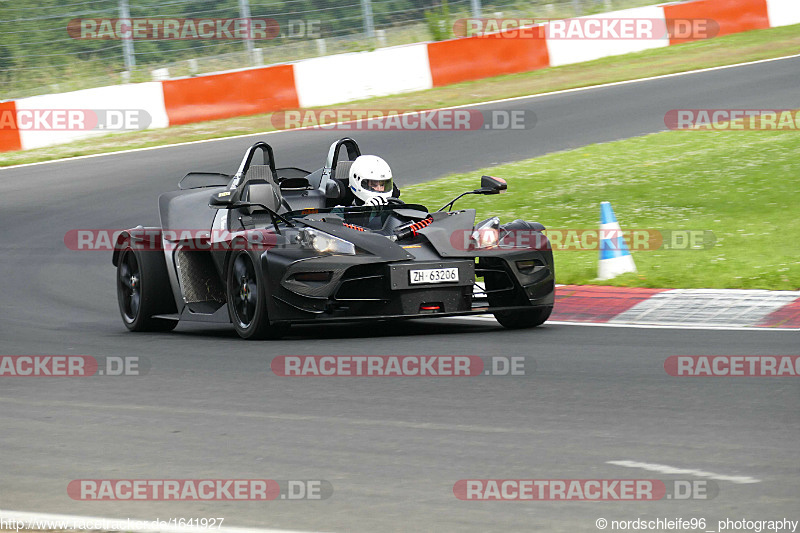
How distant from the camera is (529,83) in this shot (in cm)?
2375

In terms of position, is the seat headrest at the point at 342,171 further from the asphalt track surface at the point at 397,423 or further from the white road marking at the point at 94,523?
the white road marking at the point at 94,523

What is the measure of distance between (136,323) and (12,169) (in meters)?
10.2

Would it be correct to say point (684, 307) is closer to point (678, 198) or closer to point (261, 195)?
point (261, 195)

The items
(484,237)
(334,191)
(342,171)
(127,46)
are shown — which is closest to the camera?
(484,237)

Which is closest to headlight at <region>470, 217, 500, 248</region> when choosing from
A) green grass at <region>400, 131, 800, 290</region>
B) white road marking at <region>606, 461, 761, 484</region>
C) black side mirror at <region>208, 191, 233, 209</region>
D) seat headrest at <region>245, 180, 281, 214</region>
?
seat headrest at <region>245, 180, 281, 214</region>

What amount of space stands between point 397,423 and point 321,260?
2.77 metres

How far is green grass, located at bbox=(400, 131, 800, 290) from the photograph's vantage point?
11.2 m

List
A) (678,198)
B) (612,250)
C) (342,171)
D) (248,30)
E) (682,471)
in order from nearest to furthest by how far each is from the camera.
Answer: (682,471) → (342,171) → (612,250) → (678,198) → (248,30)

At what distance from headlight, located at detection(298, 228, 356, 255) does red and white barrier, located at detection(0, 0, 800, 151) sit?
1326 cm

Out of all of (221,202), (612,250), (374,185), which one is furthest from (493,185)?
(612,250)

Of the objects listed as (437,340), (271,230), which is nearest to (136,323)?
(271,230)

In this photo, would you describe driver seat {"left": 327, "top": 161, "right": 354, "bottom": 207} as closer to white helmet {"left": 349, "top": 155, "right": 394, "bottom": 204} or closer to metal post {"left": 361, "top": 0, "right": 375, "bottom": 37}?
white helmet {"left": 349, "top": 155, "right": 394, "bottom": 204}

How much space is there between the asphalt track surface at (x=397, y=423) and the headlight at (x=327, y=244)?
0.64 metres

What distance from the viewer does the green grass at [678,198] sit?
1125cm
